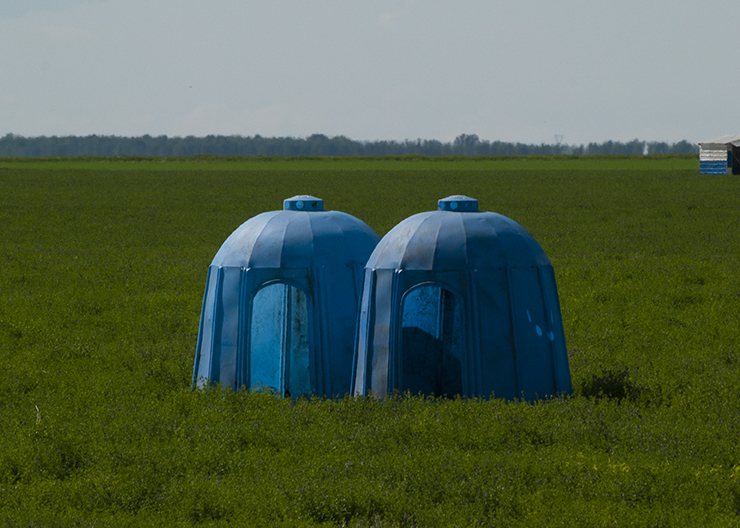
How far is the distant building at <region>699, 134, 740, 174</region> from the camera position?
59375 millimetres

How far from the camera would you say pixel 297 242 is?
8.88 metres

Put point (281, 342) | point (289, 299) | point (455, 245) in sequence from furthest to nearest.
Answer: point (289, 299) < point (281, 342) < point (455, 245)

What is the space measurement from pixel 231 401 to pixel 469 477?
9.56ft

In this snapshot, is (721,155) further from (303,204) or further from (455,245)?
(455,245)

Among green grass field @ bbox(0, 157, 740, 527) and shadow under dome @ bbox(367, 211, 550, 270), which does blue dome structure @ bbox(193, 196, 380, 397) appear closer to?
green grass field @ bbox(0, 157, 740, 527)

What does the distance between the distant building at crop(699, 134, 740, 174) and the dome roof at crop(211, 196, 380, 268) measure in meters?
56.1

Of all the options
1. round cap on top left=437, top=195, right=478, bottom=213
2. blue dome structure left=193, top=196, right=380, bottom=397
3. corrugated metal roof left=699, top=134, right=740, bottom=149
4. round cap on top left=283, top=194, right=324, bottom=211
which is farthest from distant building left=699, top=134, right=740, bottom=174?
blue dome structure left=193, top=196, right=380, bottom=397

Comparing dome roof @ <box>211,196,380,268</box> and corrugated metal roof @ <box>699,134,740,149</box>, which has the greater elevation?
corrugated metal roof @ <box>699,134,740,149</box>

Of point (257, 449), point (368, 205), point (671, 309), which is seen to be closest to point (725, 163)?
point (368, 205)

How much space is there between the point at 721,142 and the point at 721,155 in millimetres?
995

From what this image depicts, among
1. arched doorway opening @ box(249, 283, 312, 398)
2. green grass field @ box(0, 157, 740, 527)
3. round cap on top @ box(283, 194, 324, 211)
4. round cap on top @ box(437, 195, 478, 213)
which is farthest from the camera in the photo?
round cap on top @ box(283, 194, 324, 211)

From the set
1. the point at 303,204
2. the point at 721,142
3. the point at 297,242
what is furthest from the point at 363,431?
the point at 721,142

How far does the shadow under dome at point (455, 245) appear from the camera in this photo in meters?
8.11

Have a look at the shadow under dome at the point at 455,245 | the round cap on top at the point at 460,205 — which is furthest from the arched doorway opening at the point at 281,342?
the round cap on top at the point at 460,205
